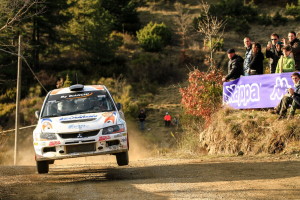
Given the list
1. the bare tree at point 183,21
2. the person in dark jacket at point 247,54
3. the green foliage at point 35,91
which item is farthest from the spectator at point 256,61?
the bare tree at point 183,21

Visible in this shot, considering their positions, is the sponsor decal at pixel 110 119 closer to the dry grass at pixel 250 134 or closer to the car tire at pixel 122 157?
the car tire at pixel 122 157

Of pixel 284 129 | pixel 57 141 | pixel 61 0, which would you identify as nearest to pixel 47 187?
pixel 57 141

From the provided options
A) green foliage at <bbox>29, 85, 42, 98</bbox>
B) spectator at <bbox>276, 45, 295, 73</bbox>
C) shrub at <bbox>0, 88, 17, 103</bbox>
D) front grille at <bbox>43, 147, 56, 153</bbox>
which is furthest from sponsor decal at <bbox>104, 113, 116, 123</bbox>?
shrub at <bbox>0, 88, 17, 103</bbox>

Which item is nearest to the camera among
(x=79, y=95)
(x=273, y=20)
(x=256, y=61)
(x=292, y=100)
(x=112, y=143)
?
(x=112, y=143)

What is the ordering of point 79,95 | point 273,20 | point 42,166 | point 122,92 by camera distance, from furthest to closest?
point 273,20, point 122,92, point 79,95, point 42,166

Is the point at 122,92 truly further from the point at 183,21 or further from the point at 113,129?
the point at 113,129

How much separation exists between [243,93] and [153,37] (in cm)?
3624

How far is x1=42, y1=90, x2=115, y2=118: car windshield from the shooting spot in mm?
13250

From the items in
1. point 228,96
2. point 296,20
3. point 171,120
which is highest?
point 296,20

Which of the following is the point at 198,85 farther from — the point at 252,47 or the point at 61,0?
the point at 61,0

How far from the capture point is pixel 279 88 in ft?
52.4

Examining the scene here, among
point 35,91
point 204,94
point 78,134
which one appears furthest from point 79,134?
point 35,91

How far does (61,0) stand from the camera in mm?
51625

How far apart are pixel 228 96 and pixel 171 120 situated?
22.5m
